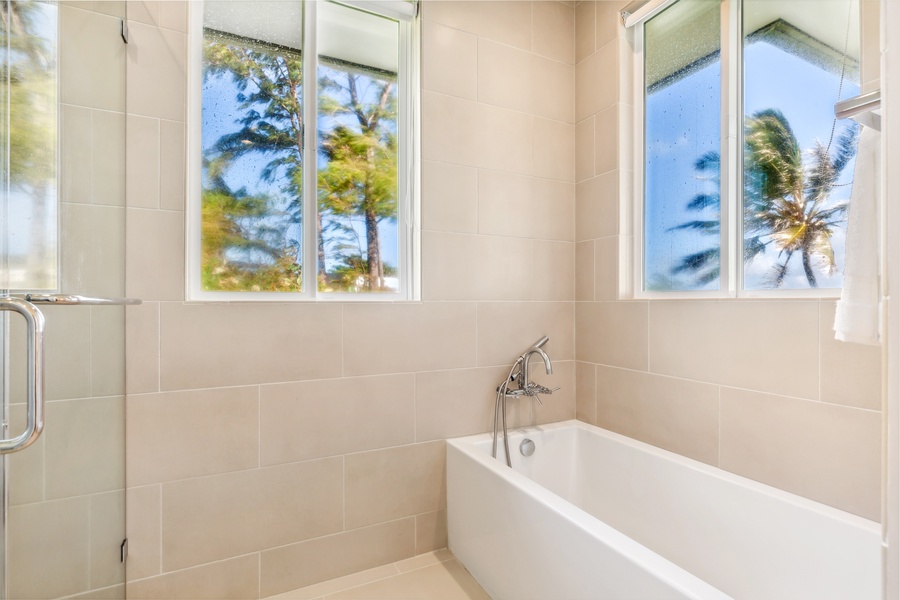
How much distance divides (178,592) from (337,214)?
156 cm

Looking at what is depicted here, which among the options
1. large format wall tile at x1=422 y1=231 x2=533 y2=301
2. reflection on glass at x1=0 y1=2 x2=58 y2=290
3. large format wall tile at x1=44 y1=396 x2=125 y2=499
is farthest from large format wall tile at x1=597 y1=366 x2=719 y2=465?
reflection on glass at x1=0 y1=2 x2=58 y2=290

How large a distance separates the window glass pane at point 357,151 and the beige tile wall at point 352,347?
18cm

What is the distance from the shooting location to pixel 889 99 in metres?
0.47

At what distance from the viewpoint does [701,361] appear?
1755 millimetres

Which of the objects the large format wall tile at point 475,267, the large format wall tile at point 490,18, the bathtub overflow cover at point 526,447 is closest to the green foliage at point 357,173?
the large format wall tile at point 475,267

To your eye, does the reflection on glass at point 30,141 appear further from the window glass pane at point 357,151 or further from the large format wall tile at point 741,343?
the large format wall tile at point 741,343

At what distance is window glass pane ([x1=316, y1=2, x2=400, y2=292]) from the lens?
1904 millimetres

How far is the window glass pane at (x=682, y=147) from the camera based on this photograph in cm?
184

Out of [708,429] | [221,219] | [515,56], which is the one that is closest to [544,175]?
[515,56]

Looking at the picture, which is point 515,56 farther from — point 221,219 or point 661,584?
point 661,584

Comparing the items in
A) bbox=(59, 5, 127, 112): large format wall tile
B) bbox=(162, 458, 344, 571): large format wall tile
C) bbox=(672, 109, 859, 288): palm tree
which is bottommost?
bbox=(162, 458, 344, 571): large format wall tile

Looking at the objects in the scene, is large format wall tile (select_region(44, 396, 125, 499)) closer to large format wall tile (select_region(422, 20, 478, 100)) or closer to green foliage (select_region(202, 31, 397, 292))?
green foliage (select_region(202, 31, 397, 292))

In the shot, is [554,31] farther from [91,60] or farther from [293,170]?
[91,60]

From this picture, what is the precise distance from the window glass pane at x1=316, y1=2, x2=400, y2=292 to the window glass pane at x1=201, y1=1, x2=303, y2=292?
11 cm
